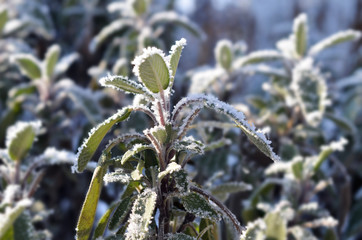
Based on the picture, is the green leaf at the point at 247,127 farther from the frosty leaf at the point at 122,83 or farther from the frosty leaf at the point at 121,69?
the frosty leaf at the point at 121,69

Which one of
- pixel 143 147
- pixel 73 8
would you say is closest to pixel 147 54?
pixel 143 147

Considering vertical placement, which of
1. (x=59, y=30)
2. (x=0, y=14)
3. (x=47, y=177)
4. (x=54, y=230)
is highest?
(x=59, y=30)

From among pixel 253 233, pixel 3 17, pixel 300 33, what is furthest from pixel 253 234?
pixel 3 17

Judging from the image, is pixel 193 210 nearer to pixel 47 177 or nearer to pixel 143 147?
pixel 143 147

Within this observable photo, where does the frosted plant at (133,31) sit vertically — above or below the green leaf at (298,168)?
above

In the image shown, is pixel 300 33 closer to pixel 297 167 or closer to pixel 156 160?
pixel 297 167

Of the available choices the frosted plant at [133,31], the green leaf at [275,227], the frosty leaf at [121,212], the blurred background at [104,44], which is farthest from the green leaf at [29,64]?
the green leaf at [275,227]

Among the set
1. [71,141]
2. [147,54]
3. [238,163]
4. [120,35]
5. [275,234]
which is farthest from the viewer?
[120,35]
